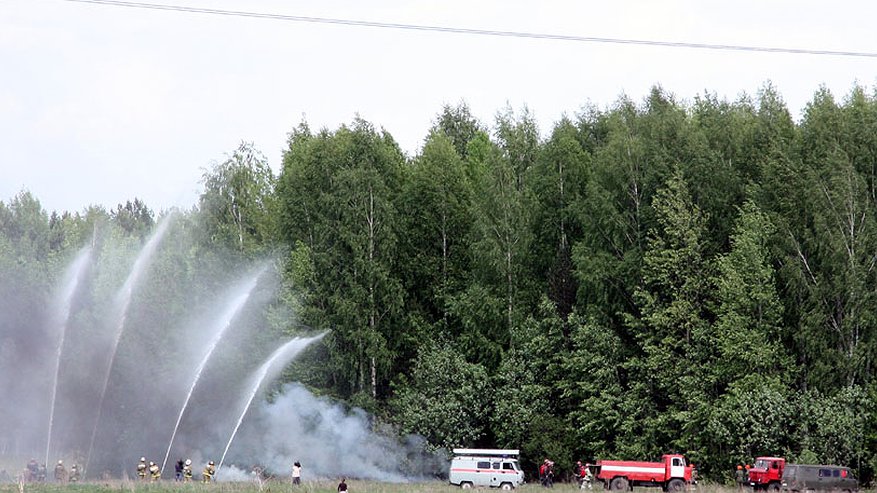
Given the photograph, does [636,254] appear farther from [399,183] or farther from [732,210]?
[399,183]

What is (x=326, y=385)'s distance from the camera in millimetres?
95812

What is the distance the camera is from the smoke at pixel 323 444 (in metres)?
88.0

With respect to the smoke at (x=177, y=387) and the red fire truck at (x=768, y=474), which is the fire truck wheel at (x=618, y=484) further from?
the smoke at (x=177, y=387)

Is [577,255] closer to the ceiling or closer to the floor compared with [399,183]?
closer to the floor

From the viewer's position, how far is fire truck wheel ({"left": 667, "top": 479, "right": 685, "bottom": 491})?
70.7 metres

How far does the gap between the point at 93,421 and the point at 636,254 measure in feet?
154

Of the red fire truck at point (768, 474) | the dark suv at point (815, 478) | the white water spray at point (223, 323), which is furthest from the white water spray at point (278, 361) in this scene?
the dark suv at point (815, 478)

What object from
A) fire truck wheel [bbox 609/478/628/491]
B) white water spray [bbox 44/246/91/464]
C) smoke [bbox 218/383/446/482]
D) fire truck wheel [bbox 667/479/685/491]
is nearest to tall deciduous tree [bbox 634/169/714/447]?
fire truck wheel [bbox 667/479/685/491]

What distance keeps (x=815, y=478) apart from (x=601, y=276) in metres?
21.6

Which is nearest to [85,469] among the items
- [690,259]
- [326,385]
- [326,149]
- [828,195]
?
[326,385]

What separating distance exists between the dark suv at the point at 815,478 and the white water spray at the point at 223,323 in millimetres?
43807

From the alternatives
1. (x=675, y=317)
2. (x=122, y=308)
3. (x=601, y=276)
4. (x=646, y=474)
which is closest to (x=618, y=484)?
(x=646, y=474)

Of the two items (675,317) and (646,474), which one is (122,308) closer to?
(675,317)

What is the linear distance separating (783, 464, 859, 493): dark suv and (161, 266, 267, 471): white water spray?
4381cm
